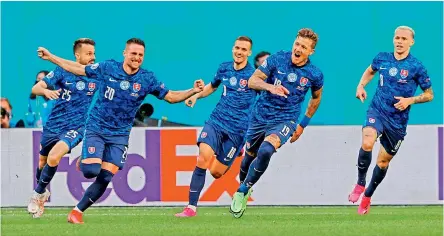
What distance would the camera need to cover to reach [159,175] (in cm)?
2191

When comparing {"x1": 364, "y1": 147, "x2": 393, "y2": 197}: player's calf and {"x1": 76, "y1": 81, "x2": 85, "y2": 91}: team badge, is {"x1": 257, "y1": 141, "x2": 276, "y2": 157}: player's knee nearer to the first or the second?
{"x1": 364, "y1": 147, "x2": 393, "y2": 197}: player's calf

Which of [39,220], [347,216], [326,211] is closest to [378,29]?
[326,211]

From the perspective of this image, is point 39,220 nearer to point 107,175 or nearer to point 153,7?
point 107,175

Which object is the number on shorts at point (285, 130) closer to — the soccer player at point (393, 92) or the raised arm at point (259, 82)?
the raised arm at point (259, 82)

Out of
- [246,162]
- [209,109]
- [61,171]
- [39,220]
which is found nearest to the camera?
[39,220]

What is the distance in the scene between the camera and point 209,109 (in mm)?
23672

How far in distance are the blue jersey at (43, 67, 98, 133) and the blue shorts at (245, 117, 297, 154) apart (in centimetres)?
216

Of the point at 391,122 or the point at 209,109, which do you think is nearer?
the point at 391,122

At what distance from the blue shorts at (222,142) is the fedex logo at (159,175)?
269cm

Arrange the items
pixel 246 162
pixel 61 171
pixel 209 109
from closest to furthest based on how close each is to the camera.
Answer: pixel 246 162 → pixel 61 171 → pixel 209 109

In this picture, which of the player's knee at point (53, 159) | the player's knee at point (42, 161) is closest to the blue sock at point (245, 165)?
the player's knee at point (53, 159)

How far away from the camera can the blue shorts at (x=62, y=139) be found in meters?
18.9

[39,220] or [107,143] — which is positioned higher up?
[107,143]

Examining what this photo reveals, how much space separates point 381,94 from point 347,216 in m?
1.57
